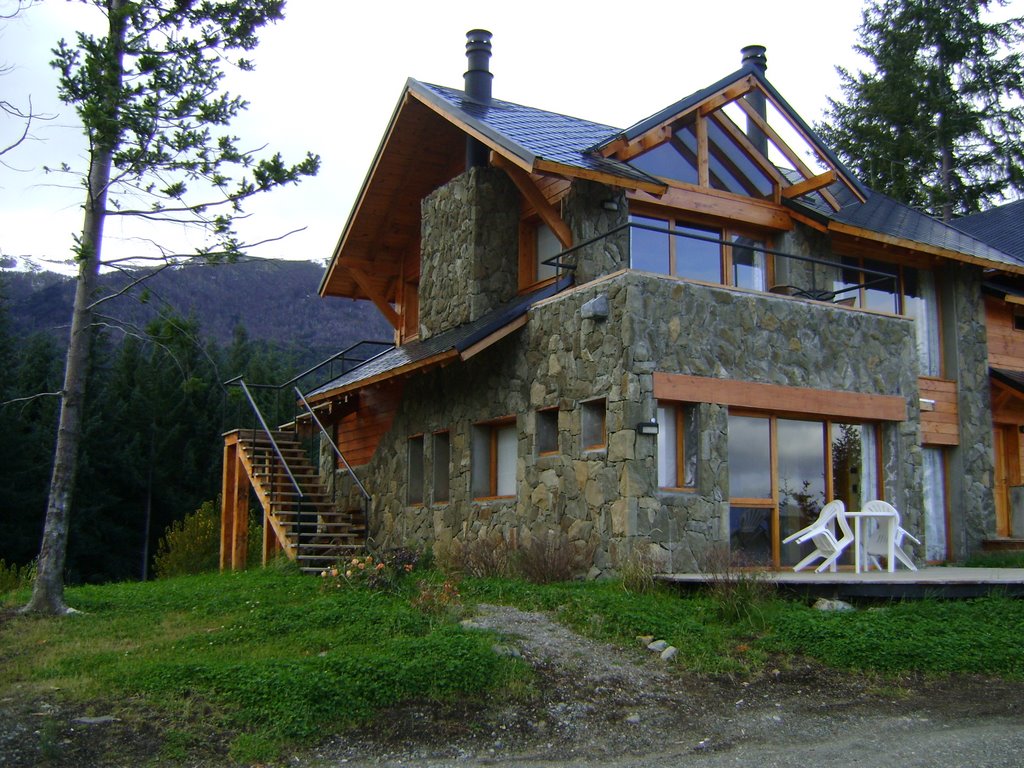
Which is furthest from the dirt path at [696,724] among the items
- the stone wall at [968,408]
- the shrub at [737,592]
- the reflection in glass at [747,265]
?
the stone wall at [968,408]

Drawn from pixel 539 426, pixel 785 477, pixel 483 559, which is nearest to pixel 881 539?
pixel 785 477

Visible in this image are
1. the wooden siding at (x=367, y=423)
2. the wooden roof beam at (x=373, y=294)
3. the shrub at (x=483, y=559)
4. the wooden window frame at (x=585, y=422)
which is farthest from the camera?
the wooden roof beam at (x=373, y=294)

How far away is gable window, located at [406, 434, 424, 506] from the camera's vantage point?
17.8 metres

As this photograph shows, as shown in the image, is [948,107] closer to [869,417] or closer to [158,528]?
[869,417]

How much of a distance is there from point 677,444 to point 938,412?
23.7 feet

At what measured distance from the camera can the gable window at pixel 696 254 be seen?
1504cm

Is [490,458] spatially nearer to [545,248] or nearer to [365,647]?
[545,248]

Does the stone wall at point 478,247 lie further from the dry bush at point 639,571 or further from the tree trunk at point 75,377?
the tree trunk at point 75,377

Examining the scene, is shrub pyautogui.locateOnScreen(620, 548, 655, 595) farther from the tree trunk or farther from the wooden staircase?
the tree trunk

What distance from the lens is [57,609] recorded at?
1180cm

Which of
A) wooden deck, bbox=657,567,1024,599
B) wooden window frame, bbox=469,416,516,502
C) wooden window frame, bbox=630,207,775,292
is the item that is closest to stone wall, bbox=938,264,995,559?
wooden window frame, bbox=630,207,775,292

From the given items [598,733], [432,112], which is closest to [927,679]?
[598,733]

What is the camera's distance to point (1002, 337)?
1941cm

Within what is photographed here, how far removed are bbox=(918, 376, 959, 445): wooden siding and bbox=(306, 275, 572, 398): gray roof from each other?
23.1ft
